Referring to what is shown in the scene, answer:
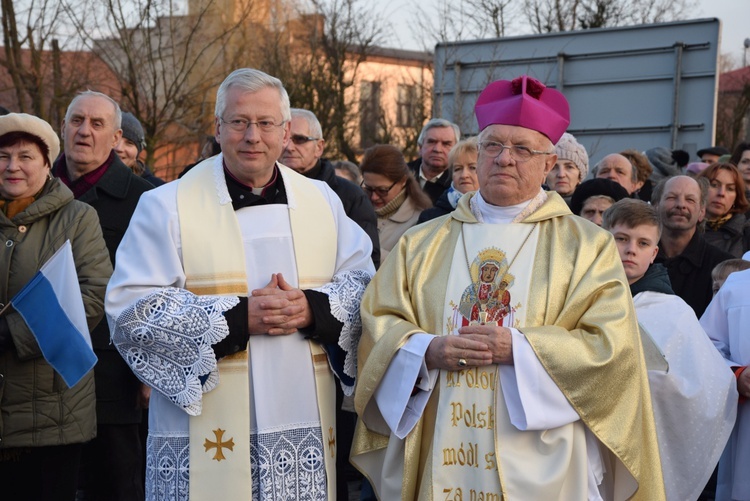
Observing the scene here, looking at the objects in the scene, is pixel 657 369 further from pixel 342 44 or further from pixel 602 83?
pixel 342 44

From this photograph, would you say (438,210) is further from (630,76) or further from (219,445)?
(630,76)

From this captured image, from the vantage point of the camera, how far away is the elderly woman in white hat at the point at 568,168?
6820 millimetres

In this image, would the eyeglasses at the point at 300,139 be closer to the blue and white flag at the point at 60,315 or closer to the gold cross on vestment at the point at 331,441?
the blue and white flag at the point at 60,315

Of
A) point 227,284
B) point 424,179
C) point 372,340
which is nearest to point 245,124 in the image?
point 227,284

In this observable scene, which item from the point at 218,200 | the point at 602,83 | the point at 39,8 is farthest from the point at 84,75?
the point at 218,200

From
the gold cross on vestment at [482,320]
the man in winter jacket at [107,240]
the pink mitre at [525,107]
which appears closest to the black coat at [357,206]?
the man in winter jacket at [107,240]

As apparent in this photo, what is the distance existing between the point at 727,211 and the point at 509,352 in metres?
4.02

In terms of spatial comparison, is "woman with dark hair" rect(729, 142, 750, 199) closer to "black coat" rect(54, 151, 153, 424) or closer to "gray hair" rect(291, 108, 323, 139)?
"gray hair" rect(291, 108, 323, 139)

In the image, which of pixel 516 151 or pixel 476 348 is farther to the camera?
pixel 516 151

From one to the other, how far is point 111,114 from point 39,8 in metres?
8.14

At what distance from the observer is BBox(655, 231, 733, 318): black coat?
6.08 meters

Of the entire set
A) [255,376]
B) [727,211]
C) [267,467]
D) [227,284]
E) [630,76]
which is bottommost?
[267,467]

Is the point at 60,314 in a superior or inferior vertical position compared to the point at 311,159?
inferior

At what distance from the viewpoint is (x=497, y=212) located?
4098 millimetres
